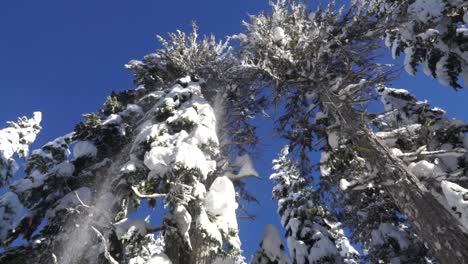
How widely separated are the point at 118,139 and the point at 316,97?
6338 millimetres

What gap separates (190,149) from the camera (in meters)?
6.36

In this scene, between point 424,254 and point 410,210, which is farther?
point 424,254

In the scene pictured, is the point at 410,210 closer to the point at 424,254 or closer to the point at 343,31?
the point at 343,31

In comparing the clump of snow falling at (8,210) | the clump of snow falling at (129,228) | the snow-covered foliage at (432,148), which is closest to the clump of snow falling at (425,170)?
the snow-covered foliage at (432,148)

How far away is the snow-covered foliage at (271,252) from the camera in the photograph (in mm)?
6796

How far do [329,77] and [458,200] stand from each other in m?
5.49

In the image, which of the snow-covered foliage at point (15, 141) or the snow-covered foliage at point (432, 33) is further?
the snow-covered foliage at point (15, 141)

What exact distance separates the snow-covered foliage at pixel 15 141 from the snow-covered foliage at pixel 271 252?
44.7 feet

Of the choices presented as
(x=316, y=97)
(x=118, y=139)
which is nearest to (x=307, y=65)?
(x=316, y=97)

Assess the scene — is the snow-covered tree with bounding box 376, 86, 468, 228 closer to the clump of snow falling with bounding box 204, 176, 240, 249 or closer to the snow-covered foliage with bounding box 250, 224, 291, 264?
the snow-covered foliage with bounding box 250, 224, 291, 264

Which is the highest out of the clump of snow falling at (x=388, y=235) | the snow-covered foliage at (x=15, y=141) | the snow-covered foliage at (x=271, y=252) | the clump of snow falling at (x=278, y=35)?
the snow-covered foliage at (x=15, y=141)

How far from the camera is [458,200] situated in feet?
18.3

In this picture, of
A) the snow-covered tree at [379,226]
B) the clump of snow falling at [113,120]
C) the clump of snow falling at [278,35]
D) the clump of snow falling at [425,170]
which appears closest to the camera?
the clump of snow falling at [425,170]

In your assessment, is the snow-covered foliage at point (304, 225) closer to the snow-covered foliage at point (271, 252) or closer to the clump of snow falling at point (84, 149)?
the snow-covered foliage at point (271, 252)
